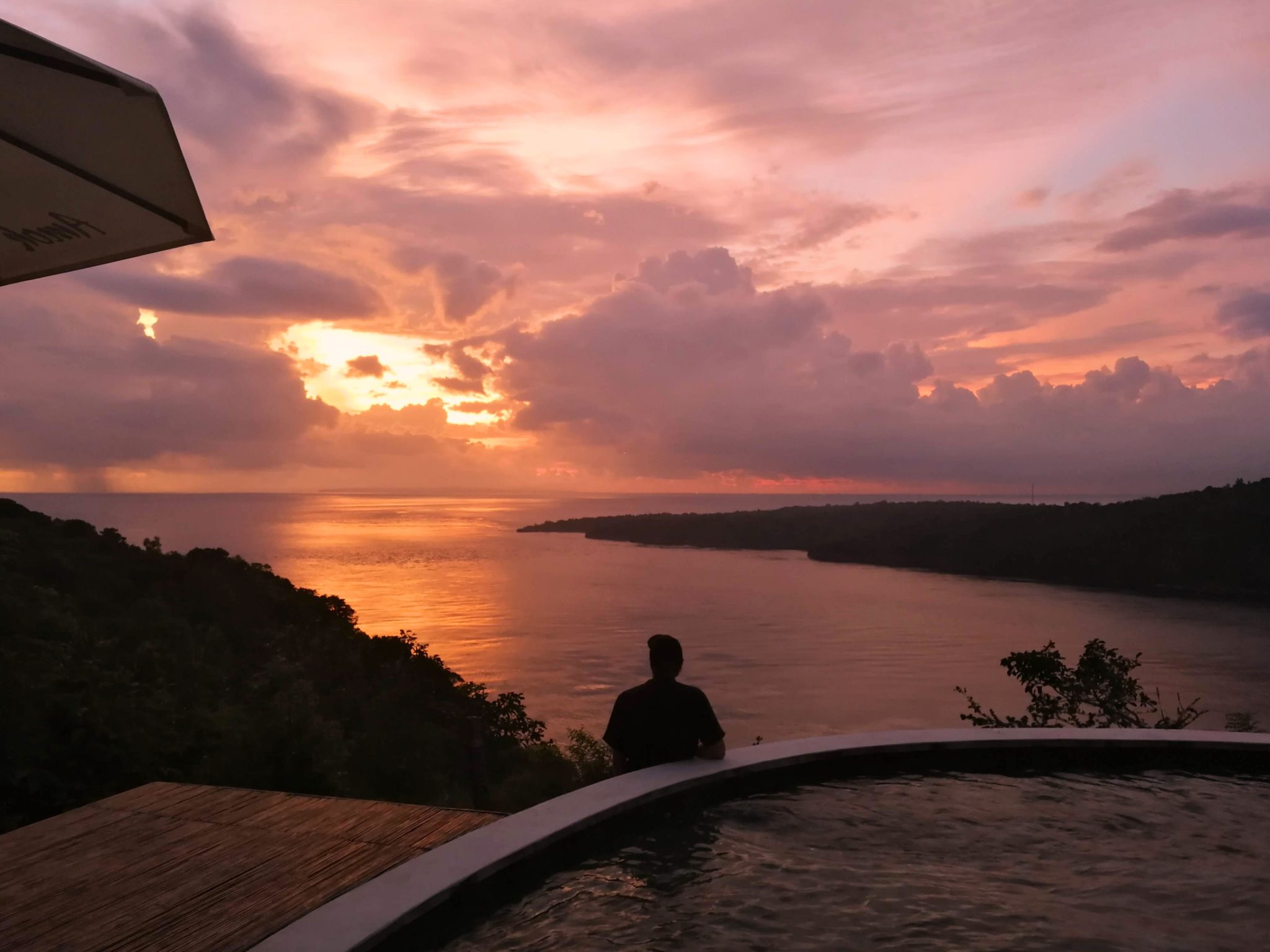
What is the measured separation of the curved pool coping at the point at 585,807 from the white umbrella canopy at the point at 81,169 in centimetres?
295

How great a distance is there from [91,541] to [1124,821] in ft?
89.1

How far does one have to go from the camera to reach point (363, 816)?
564cm

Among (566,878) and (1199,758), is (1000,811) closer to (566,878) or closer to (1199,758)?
(1199,758)

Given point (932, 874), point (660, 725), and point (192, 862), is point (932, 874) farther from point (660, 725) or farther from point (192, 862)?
point (192, 862)

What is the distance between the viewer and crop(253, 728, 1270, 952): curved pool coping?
12.4ft

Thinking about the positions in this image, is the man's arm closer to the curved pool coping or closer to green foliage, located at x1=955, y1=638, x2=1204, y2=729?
the curved pool coping

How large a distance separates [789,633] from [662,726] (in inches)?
3405

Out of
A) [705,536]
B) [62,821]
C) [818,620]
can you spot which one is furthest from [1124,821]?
[705,536]

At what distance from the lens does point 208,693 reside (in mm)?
13539

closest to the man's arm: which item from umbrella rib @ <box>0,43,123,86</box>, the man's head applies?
the man's head

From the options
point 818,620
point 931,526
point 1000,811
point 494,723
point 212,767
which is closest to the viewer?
point 1000,811

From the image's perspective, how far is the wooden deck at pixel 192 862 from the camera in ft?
13.4

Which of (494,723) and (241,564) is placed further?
(241,564)

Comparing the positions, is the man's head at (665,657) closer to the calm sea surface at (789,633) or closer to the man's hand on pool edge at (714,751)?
the man's hand on pool edge at (714,751)
